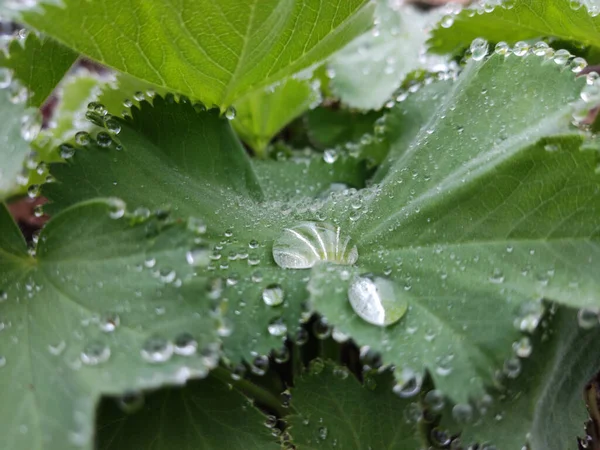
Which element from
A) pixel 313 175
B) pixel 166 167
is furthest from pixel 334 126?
pixel 166 167

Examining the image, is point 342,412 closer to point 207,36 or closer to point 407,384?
point 407,384

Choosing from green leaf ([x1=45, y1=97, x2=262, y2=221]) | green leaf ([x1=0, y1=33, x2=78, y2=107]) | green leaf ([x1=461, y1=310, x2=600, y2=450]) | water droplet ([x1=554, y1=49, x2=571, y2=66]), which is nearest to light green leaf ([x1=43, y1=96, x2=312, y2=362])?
green leaf ([x1=45, y1=97, x2=262, y2=221])

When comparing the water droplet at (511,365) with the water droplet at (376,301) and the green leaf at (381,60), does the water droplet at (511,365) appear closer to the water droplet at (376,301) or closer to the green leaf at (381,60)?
the water droplet at (376,301)

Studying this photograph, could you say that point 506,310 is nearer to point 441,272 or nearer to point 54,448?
point 441,272

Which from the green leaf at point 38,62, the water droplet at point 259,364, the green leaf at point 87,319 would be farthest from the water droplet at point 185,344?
the green leaf at point 38,62

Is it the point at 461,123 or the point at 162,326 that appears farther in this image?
the point at 461,123

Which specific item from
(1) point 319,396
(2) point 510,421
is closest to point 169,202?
(1) point 319,396
